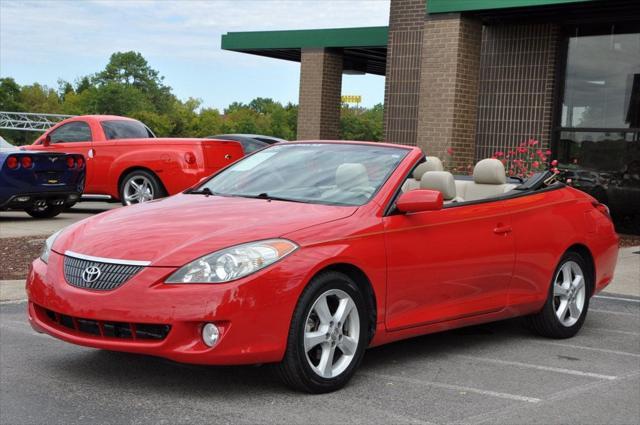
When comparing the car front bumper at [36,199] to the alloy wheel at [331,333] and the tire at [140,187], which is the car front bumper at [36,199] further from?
the alloy wheel at [331,333]

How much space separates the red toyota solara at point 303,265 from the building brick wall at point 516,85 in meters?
8.68

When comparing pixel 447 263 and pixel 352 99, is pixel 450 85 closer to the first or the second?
pixel 447 263

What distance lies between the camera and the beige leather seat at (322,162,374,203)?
579cm

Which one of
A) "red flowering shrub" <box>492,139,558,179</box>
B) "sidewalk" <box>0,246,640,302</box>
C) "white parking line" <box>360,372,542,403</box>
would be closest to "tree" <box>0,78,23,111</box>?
"red flowering shrub" <box>492,139,558,179</box>

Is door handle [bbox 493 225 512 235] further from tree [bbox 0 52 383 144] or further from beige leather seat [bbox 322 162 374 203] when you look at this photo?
Result: tree [bbox 0 52 383 144]

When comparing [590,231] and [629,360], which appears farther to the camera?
[590,231]

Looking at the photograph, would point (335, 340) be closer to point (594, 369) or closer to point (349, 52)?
point (594, 369)

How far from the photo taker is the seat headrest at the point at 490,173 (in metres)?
7.44

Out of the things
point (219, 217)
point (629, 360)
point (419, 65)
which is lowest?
point (629, 360)

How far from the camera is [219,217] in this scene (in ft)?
17.5

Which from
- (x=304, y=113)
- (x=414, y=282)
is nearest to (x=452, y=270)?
(x=414, y=282)

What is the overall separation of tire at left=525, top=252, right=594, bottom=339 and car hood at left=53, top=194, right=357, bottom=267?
226cm

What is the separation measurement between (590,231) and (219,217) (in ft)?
11.4

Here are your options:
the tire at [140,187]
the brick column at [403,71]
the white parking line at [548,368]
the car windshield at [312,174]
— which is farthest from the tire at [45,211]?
the white parking line at [548,368]
